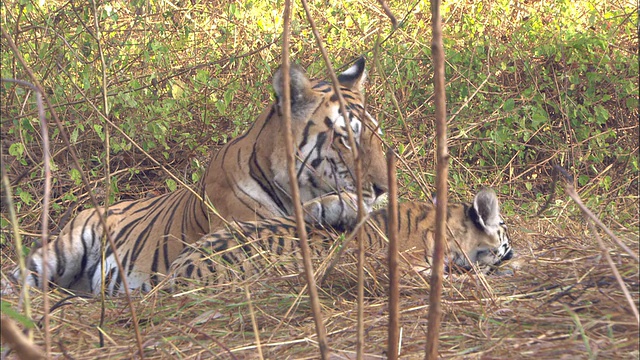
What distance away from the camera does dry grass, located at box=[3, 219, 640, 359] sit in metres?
1.96

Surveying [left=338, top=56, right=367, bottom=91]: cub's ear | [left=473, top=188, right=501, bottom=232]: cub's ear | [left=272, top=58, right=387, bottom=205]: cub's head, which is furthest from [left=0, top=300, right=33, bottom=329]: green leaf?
[left=338, top=56, right=367, bottom=91]: cub's ear

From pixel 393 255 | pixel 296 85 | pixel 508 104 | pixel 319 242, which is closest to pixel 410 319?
pixel 393 255

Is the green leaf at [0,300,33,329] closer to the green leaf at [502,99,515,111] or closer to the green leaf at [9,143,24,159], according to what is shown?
the green leaf at [9,143,24,159]

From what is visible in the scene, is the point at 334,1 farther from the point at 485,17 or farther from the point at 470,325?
the point at 470,325

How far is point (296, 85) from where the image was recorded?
389cm

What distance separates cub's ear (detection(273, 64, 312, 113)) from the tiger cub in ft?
1.95

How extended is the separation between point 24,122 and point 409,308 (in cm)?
334

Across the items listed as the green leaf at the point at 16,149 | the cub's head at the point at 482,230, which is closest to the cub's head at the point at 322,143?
the cub's head at the point at 482,230

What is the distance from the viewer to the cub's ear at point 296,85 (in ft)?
12.7

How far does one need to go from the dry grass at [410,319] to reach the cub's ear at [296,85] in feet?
4.20

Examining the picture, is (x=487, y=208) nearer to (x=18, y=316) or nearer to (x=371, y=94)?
(x=371, y=94)

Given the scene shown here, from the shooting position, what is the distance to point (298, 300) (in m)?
2.56

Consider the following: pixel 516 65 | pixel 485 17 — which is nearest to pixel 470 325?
pixel 516 65

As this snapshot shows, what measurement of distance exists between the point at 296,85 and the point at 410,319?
5.77ft
